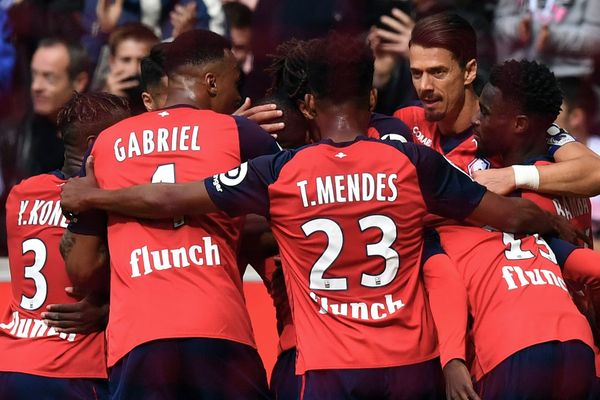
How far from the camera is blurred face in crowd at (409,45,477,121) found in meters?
5.10

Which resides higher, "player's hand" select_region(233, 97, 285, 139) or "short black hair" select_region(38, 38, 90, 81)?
"player's hand" select_region(233, 97, 285, 139)

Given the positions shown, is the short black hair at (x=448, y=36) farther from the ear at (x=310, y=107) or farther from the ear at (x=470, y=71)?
the ear at (x=310, y=107)

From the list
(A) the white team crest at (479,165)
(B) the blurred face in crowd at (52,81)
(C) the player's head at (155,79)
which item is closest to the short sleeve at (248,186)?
(C) the player's head at (155,79)

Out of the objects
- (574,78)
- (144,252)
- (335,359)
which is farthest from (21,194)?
(574,78)

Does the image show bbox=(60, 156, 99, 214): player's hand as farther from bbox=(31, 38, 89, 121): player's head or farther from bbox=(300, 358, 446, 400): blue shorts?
bbox=(31, 38, 89, 121): player's head

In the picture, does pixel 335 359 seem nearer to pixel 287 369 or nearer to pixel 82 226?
pixel 287 369

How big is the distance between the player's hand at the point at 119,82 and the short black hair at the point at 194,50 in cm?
278

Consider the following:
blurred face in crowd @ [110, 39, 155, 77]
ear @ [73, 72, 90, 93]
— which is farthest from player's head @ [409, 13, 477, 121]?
ear @ [73, 72, 90, 93]

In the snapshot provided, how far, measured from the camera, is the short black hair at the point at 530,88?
463 centimetres

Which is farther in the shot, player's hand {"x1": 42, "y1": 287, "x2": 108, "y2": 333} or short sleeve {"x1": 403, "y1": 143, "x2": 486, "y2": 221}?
player's hand {"x1": 42, "y1": 287, "x2": 108, "y2": 333}

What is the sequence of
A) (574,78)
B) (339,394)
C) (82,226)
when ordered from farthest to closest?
1. (574,78)
2. (82,226)
3. (339,394)

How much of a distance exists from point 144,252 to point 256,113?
32.9 inches

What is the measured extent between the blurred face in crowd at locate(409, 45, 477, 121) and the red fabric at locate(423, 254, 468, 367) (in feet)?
3.27

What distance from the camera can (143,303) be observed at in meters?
4.28
